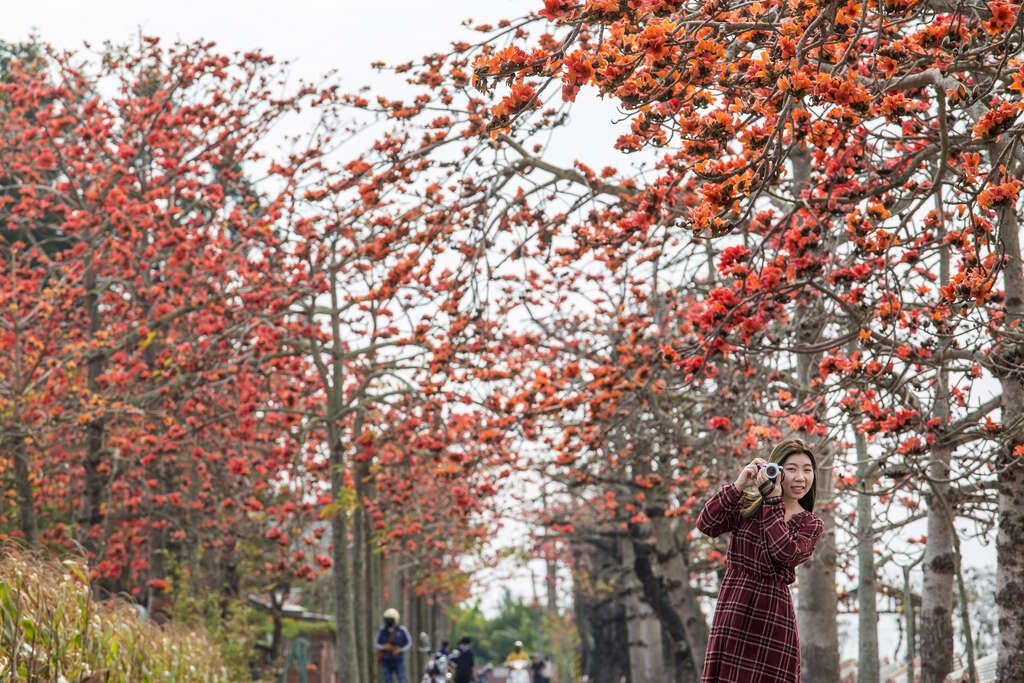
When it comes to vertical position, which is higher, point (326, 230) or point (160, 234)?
point (160, 234)

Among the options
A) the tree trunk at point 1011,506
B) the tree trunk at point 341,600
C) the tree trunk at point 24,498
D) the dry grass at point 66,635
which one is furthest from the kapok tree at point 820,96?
the tree trunk at point 341,600

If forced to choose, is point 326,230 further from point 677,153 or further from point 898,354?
point 898,354

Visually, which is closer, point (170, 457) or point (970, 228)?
point (970, 228)

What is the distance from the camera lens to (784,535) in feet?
13.8

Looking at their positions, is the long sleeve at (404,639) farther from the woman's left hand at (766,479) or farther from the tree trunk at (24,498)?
the woman's left hand at (766,479)

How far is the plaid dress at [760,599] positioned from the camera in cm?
423

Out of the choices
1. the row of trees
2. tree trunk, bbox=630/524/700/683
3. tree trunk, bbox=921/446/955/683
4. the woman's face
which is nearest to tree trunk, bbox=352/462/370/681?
the row of trees

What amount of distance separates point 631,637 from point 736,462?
1216cm

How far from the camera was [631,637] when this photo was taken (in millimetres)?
22219

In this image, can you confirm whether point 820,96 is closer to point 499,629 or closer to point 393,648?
point 393,648

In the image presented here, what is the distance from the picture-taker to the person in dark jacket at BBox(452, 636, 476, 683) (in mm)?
18312

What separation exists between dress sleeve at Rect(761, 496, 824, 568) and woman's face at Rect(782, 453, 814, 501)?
115 mm

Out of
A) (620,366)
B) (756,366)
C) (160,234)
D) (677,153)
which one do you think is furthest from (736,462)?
(160,234)

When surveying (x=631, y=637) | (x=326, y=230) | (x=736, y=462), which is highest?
(x=326, y=230)
